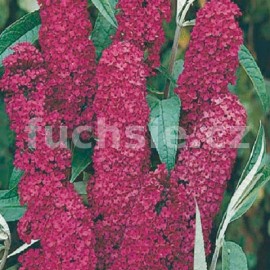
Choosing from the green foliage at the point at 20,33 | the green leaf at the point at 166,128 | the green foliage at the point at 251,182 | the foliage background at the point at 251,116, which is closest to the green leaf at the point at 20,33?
the green foliage at the point at 20,33

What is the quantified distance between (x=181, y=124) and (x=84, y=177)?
0.16 meters

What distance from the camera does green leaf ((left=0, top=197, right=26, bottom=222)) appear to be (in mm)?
1087

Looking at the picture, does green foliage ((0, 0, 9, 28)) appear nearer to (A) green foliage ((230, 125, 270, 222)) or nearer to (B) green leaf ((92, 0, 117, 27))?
(B) green leaf ((92, 0, 117, 27))

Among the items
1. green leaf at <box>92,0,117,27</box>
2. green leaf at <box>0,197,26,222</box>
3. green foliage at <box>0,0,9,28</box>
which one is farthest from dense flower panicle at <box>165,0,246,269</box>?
green foliage at <box>0,0,9,28</box>

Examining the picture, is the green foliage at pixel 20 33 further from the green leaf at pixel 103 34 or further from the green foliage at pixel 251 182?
the green foliage at pixel 251 182

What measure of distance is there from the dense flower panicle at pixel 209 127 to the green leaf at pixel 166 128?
0.9 inches

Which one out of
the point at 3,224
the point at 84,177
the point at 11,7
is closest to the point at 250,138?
the point at 11,7

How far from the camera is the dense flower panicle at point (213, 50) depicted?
981mm

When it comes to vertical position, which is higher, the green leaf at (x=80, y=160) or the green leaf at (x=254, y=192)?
the green leaf at (x=80, y=160)

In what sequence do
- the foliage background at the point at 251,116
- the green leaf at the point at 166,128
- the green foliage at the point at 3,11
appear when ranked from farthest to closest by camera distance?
the foliage background at the point at 251,116
the green foliage at the point at 3,11
the green leaf at the point at 166,128

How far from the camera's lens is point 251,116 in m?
1.75

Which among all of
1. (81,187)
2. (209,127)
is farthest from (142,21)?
(81,187)

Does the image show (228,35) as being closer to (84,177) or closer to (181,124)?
(181,124)

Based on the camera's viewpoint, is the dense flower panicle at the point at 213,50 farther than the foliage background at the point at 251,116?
No
